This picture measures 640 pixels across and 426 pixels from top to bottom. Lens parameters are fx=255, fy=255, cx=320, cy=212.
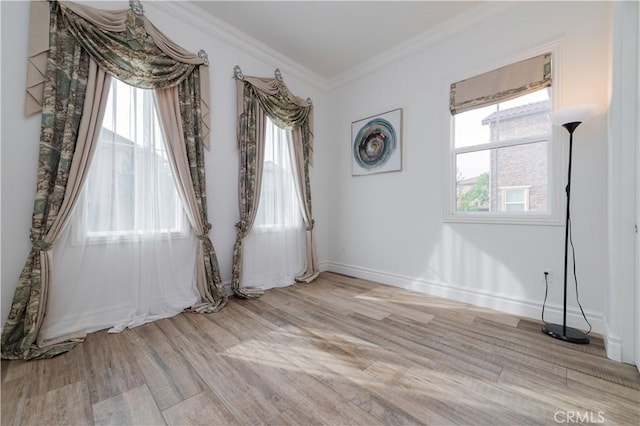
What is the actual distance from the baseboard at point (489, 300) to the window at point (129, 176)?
2658 millimetres

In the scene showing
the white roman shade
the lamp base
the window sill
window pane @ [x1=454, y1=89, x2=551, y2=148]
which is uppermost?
the white roman shade

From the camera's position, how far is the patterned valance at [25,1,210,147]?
1848 mm

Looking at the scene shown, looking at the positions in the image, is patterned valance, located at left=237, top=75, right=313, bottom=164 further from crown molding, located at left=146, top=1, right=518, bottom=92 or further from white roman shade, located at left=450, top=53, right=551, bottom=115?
white roman shade, located at left=450, top=53, right=551, bottom=115

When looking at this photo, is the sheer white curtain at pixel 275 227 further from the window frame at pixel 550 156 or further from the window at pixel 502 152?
the window frame at pixel 550 156

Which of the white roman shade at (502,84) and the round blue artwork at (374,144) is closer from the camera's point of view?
the white roman shade at (502,84)

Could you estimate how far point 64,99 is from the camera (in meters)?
1.95

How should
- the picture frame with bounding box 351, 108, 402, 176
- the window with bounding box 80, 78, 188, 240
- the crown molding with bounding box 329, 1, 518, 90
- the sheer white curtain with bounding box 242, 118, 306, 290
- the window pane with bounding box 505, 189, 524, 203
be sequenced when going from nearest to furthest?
1. the window with bounding box 80, 78, 188, 240
2. the window pane with bounding box 505, 189, 524, 203
3. the crown molding with bounding box 329, 1, 518, 90
4. the sheer white curtain with bounding box 242, 118, 306, 290
5. the picture frame with bounding box 351, 108, 402, 176

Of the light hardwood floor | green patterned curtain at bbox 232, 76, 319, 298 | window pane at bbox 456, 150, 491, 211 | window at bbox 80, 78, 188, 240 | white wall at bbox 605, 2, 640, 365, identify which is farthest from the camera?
green patterned curtain at bbox 232, 76, 319, 298

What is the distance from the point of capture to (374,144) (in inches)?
142

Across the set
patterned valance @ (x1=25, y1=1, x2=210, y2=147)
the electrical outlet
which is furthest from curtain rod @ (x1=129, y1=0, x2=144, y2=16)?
the electrical outlet

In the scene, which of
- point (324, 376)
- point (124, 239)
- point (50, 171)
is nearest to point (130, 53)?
point (50, 171)

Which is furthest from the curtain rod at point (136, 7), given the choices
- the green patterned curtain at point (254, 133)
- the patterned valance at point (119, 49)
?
the green patterned curtain at point (254, 133)

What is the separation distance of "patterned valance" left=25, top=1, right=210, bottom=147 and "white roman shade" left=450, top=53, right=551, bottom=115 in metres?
2.79

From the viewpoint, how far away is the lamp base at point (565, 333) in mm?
1946
